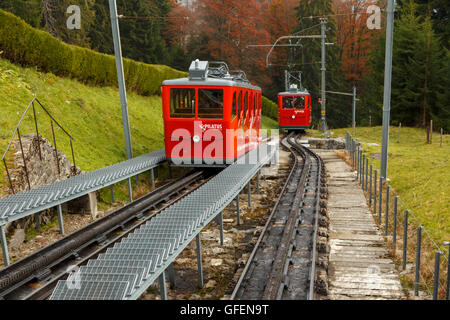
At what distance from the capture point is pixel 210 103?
1286 cm

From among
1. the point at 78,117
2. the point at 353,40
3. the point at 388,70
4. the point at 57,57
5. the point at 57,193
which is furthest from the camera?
the point at 353,40

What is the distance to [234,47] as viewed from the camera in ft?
149

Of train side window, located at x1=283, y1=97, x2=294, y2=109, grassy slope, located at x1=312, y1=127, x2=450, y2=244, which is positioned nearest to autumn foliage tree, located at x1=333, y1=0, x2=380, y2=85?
train side window, located at x1=283, y1=97, x2=294, y2=109

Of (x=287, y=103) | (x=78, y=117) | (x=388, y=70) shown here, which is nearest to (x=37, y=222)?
(x=78, y=117)

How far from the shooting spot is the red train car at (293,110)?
1166 inches

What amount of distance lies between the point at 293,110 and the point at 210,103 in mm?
18021

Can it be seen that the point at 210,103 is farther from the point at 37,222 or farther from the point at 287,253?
the point at 287,253

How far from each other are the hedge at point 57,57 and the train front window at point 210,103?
7783 millimetres

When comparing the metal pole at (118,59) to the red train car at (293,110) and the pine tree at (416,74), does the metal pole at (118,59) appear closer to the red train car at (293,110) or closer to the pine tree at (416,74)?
the red train car at (293,110)

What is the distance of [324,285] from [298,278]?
0.58m

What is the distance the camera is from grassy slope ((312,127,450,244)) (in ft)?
33.3

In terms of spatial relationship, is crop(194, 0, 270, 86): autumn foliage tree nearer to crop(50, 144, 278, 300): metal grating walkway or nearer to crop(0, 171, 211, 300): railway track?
crop(0, 171, 211, 300): railway track

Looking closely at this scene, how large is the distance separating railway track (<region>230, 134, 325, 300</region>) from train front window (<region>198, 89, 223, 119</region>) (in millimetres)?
3270

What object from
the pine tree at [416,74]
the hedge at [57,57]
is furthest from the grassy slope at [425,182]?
the hedge at [57,57]
